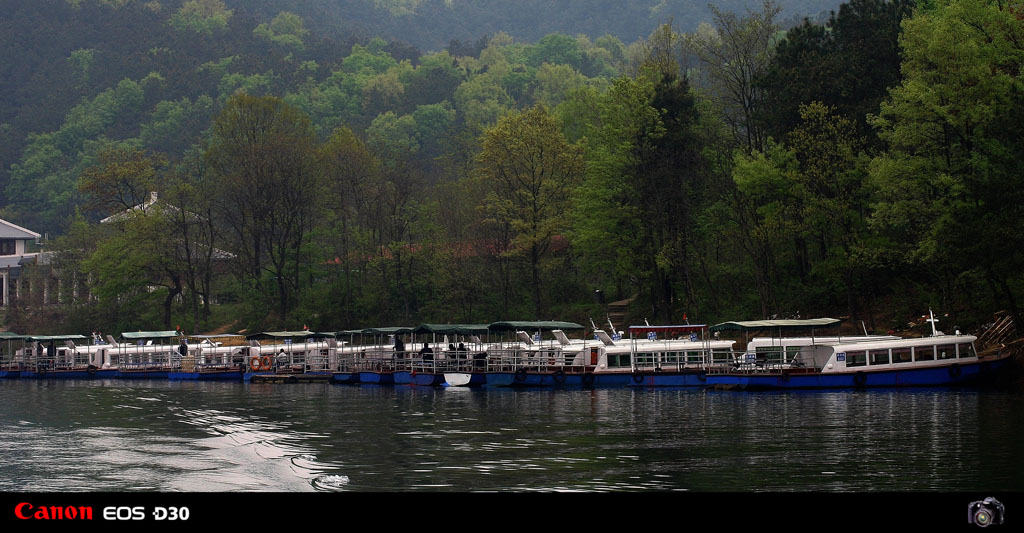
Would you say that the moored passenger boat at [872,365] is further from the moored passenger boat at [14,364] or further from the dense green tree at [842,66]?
the moored passenger boat at [14,364]

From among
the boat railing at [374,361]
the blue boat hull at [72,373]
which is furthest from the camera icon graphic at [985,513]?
the blue boat hull at [72,373]

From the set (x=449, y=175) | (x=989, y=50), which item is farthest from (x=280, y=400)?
(x=449, y=175)

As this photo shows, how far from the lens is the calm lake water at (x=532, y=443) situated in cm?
3127

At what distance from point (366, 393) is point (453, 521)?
56.6 meters

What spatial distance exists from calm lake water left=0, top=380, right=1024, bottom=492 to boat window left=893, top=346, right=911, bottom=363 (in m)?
2.78

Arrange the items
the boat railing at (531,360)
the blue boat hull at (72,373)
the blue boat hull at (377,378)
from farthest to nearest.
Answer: the blue boat hull at (72,373)
the blue boat hull at (377,378)
the boat railing at (531,360)

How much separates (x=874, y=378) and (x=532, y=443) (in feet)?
93.7

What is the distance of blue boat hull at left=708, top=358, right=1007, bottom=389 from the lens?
59188 millimetres

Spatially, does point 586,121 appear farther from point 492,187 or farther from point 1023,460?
point 1023,460

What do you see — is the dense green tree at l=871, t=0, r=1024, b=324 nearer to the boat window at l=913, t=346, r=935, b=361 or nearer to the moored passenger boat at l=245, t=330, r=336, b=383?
the boat window at l=913, t=346, r=935, b=361

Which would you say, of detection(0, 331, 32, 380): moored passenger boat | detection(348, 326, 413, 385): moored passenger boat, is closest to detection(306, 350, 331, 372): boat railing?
detection(348, 326, 413, 385): moored passenger boat

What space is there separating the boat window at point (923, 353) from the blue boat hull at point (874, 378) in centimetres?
130

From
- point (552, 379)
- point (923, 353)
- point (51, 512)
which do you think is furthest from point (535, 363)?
point (51, 512)

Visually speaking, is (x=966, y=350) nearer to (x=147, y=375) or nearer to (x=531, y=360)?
(x=531, y=360)
